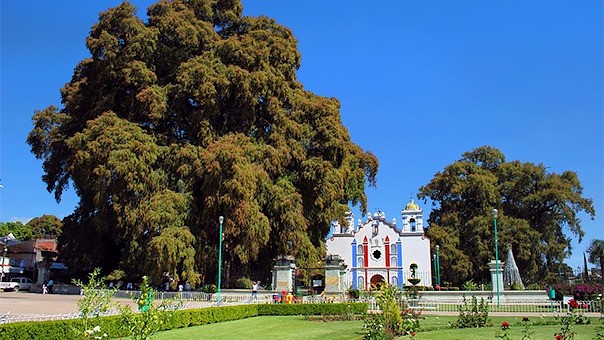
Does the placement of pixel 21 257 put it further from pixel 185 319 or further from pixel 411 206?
pixel 185 319

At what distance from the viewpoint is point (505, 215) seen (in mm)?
40719

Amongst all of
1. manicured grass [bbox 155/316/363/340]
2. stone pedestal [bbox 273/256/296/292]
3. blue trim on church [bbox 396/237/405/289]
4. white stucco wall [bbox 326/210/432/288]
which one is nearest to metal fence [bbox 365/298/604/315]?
stone pedestal [bbox 273/256/296/292]

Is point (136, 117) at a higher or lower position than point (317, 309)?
higher

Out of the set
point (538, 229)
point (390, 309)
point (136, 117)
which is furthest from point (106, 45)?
point (538, 229)

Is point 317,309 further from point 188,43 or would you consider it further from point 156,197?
point 188,43

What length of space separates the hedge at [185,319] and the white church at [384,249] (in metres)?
25.9

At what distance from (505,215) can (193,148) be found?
25.1 m

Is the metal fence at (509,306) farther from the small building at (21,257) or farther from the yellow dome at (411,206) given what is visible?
the small building at (21,257)

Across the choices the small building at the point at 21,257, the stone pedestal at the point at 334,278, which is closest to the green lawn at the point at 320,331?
the stone pedestal at the point at 334,278

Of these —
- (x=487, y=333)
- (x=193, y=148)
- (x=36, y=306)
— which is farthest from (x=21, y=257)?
(x=487, y=333)

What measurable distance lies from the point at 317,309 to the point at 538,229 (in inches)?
1075

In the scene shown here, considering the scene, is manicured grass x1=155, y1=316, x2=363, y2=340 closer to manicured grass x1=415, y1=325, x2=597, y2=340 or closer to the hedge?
the hedge

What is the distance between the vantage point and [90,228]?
1156 inches

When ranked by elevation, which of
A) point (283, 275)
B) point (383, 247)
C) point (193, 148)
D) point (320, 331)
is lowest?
point (320, 331)
